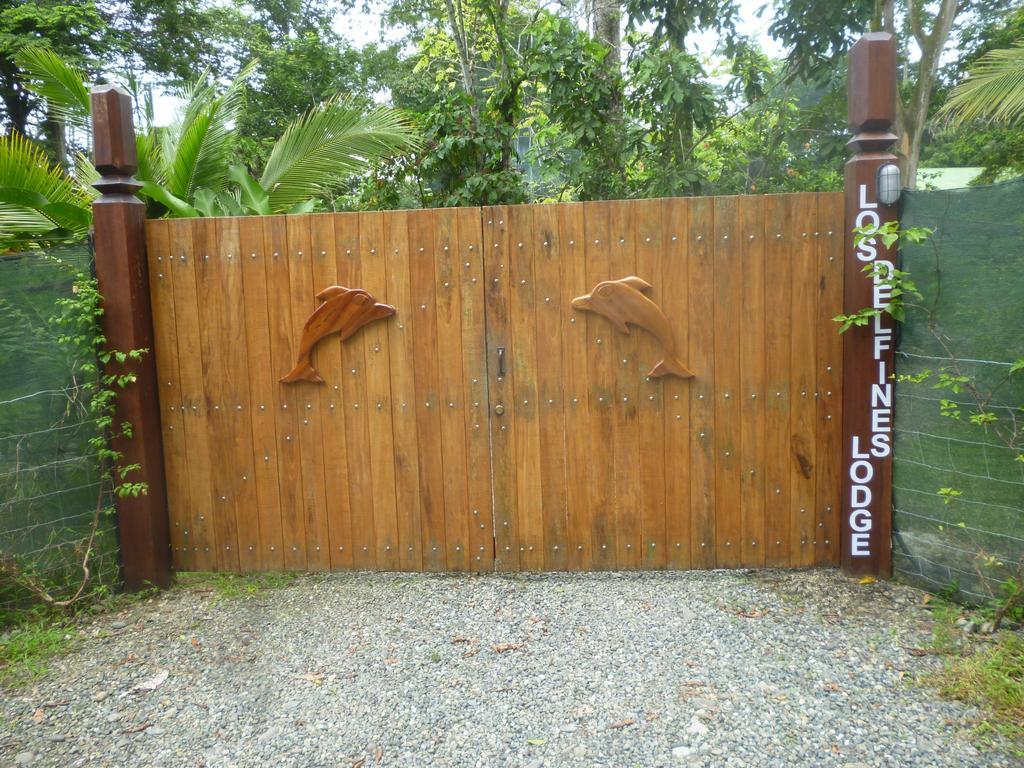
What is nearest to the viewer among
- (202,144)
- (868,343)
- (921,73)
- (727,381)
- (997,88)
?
(868,343)

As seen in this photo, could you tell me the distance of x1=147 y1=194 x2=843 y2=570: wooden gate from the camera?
361 cm

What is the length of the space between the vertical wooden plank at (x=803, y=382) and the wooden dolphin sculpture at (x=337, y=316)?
1.98 metres

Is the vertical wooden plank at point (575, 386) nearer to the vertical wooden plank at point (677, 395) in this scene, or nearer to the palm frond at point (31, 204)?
the vertical wooden plank at point (677, 395)

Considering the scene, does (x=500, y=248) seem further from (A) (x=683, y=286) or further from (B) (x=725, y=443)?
(B) (x=725, y=443)

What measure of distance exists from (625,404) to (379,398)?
1.23 m

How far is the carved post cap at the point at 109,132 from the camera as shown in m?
3.54

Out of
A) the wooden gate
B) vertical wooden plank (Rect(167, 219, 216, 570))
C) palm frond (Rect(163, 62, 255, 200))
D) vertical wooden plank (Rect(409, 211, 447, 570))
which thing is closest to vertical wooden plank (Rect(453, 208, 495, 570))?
the wooden gate

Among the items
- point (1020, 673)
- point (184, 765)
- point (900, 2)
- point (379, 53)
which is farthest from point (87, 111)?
point (379, 53)

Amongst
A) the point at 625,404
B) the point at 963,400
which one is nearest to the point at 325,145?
the point at 625,404

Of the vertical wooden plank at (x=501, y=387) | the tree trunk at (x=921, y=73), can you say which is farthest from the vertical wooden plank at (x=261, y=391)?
the tree trunk at (x=921, y=73)

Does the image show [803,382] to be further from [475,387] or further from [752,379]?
[475,387]

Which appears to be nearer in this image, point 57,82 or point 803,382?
point 803,382

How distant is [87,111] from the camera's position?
5.07m

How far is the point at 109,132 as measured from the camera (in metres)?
3.54
